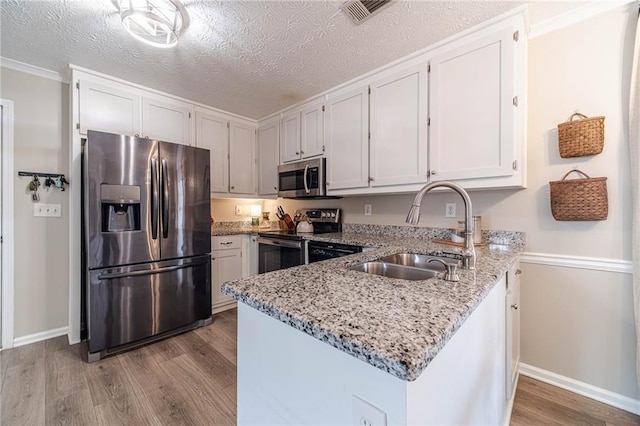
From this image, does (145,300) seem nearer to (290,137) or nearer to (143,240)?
(143,240)

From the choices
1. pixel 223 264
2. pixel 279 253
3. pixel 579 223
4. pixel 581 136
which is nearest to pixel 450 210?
pixel 579 223

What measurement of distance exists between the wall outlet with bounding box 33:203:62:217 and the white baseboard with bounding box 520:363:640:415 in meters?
4.05

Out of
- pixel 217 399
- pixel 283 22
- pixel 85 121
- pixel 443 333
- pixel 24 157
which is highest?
pixel 283 22

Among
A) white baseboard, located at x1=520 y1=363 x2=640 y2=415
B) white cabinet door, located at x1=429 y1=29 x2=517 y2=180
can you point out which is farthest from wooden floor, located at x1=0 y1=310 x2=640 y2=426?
white cabinet door, located at x1=429 y1=29 x2=517 y2=180

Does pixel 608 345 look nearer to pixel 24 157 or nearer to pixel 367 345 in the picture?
pixel 367 345

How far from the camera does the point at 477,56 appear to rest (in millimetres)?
1767

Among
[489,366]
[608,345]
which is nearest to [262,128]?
[489,366]

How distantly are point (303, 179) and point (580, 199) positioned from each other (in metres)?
2.20

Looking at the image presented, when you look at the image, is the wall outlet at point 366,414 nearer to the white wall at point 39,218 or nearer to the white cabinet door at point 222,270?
the white cabinet door at point 222,270

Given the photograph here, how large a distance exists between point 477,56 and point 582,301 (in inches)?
68.0

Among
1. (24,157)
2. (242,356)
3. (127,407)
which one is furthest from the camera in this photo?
(24,157)

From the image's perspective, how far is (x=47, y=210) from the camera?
93.6 inches

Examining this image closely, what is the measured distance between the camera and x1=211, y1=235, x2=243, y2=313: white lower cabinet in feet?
9.68

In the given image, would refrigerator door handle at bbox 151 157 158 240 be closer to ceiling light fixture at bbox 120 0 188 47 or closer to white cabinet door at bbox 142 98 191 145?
white cabinet door at bbox 142 98 191 145
